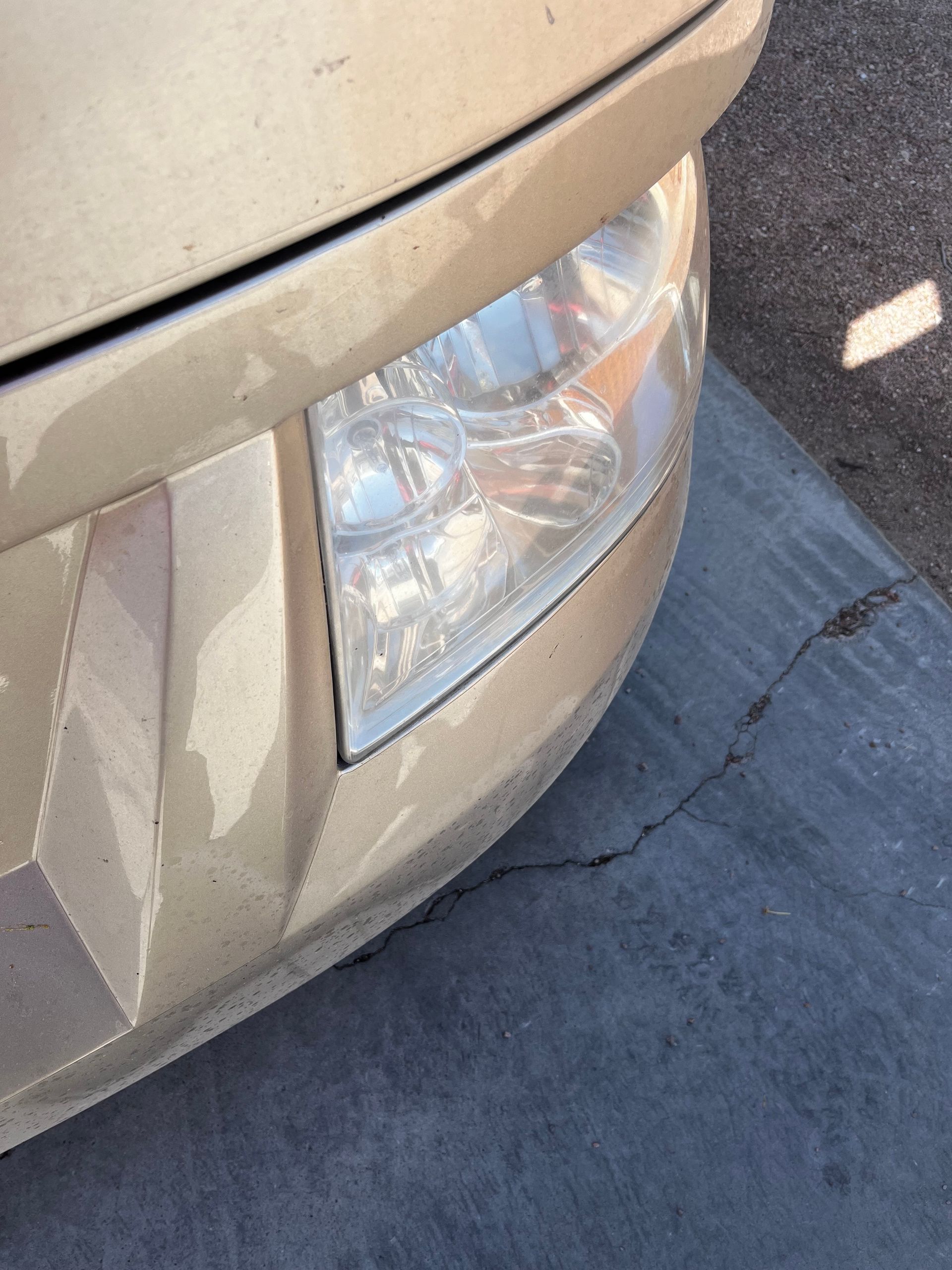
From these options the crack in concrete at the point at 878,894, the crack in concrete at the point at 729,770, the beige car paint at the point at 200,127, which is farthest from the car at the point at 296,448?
the crack in concrete at the point at 878,894

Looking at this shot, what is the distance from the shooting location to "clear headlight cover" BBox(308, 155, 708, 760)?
1001 millimetres

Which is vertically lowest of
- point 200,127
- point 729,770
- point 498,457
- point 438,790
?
point 729,770

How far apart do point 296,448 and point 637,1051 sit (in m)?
1.31

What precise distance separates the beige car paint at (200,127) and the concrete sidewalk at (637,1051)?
1.38 m

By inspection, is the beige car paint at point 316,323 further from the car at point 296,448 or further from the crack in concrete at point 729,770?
the crack in concrete at point 729,770

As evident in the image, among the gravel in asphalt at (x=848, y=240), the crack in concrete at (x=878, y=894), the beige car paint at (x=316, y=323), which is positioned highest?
the beige car paint at (x=316, y=323)

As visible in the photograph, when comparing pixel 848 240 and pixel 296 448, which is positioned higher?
pixel 296 448

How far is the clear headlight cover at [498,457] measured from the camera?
3.28ft

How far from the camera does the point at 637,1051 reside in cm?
175

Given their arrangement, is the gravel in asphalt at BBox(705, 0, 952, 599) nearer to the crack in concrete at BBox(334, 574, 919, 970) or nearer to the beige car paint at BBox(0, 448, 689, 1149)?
the crack in concrete at BBox(334, 574, 919, 970)

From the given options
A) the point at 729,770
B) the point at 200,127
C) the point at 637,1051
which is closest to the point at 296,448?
the point at 200,127

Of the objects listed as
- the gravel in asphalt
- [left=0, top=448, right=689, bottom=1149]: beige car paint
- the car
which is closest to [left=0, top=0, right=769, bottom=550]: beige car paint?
the car

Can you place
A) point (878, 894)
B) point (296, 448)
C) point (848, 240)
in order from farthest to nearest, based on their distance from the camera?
1. point (848, 240)
2. point (878, 894)
3. point (296, 448)

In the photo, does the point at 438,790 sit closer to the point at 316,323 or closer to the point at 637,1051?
the point at 316,323
